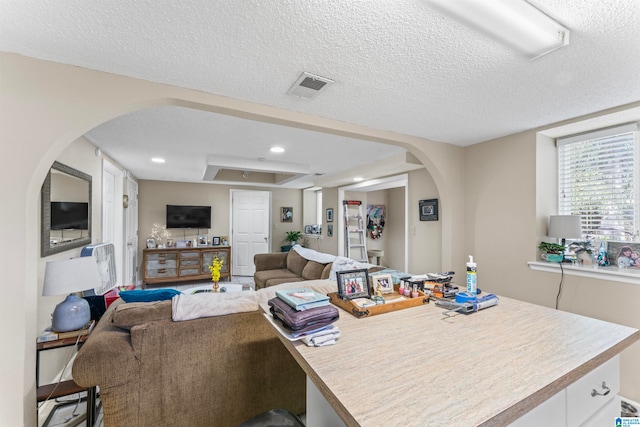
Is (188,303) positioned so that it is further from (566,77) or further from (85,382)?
(566,77)

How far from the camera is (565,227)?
236cm

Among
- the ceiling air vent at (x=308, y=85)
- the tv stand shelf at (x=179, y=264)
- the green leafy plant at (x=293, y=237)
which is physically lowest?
the tv stand shelf at (x=179, y=264)

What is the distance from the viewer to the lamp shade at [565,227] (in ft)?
7.53

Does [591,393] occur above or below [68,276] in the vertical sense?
below

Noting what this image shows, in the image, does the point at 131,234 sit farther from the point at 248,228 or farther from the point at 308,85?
the point at 308,85

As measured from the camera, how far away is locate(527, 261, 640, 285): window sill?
2.01 m

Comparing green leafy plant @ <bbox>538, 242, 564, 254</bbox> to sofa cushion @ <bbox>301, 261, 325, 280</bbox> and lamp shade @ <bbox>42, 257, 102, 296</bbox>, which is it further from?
lamp shade @ <bbox>42, 257, 102, 296</bbox>

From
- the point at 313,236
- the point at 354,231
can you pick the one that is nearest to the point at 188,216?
the point at 313,236

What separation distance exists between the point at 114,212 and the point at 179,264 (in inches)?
79.8

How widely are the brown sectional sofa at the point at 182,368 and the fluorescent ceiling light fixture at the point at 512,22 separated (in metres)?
1.78

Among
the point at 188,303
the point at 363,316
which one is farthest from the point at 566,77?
the point at 188,303

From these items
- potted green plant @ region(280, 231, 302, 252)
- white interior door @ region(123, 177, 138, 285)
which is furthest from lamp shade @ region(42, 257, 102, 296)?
potted green plant @ region(280, 231, 302, 252)

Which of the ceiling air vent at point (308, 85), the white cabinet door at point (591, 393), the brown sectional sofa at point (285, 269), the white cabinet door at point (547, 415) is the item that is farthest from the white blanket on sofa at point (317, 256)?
the white cabinet door at point (547, 415)

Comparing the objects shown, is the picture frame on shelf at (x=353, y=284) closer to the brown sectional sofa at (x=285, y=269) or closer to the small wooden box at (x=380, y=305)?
the small wooden box at (x=380, y=305)
